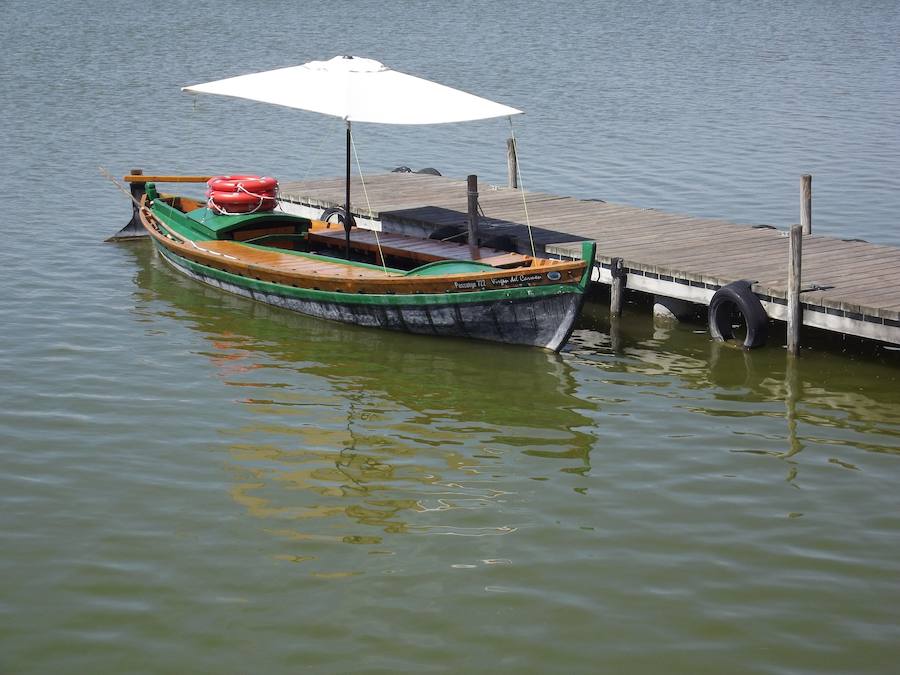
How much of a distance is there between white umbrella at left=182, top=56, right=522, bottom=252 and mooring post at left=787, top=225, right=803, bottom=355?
4.37 meters

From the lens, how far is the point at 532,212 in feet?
76.9

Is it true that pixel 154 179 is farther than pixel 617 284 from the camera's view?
Yes

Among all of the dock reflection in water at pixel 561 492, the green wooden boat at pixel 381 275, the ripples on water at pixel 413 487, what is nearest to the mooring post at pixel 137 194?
the ripples on water at pixel 413 487

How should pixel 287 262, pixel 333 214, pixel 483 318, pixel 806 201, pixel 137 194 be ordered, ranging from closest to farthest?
pixel 483 318
pixel 287 262
pixel 806 201
pixel 333 214
pixel 137 194

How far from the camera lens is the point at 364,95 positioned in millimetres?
19250

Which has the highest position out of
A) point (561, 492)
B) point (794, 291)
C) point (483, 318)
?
point (794, 291)

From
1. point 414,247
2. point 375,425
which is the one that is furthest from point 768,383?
point 414,247

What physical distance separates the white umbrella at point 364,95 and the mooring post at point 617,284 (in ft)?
8.97

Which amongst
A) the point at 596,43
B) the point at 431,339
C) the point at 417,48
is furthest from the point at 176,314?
the point at 596,43

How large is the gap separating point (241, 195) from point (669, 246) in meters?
7.35

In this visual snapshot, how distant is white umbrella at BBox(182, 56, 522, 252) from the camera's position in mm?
18734

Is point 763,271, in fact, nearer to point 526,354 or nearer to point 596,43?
point 526,354

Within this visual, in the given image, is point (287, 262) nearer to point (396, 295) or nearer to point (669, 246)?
point (396, 295)

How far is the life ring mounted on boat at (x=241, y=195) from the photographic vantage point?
72.6ft
